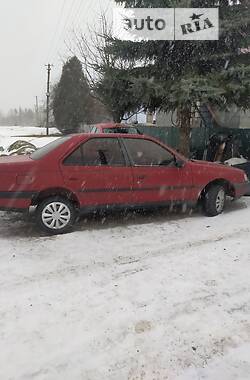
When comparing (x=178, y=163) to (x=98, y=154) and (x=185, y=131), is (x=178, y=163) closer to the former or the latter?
(x=98, y=154)

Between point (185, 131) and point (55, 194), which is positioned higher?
point (185, 131)

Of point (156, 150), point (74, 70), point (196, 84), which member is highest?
point (74, 70)

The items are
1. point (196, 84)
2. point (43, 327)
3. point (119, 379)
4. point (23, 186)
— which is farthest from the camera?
point (196, 84)

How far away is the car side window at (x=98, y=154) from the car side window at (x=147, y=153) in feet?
0.69

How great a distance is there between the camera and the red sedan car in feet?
18.1

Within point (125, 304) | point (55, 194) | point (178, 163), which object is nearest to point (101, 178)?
point (55, 194)

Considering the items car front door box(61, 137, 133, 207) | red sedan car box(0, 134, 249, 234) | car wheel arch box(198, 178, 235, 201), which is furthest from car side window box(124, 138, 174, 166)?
car wheel arch box(198, 178, 235, 201)

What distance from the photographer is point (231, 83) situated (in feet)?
29.1

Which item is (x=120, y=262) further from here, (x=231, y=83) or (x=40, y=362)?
(x=231, y=83)

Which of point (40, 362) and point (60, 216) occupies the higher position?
point (60, 216)

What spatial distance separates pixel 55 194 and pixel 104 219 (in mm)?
1158

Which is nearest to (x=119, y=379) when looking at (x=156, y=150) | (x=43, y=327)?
(x=43, y=327)

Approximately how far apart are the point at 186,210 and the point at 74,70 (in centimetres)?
3906

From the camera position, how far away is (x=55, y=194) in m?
5.67
